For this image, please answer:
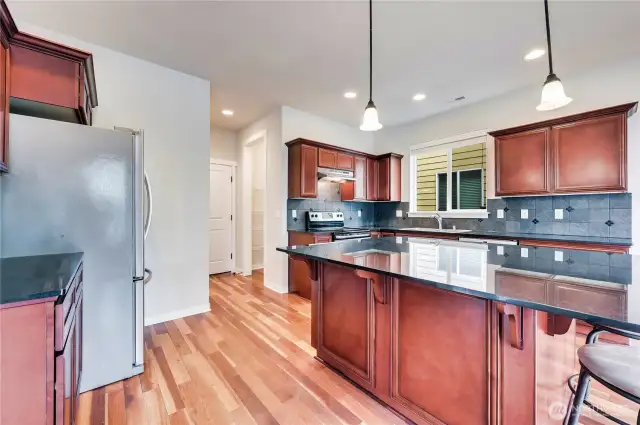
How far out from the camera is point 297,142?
3947mm

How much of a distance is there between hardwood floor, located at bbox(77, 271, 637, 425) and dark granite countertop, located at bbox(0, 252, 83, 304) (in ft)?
3.06

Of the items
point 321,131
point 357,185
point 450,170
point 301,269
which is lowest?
point 301,269

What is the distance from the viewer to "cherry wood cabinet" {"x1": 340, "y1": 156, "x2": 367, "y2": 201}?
4.70m

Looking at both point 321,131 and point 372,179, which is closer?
point 321,131

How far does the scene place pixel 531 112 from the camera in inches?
136

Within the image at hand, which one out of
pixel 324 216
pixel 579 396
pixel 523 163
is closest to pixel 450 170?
pixel 523 163

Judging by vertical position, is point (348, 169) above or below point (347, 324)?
above

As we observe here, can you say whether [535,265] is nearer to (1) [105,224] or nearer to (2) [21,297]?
(2) [21,297]

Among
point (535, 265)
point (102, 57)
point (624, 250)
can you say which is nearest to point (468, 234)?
point (624, 250)

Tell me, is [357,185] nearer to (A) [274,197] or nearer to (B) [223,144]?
(A) [274,197]

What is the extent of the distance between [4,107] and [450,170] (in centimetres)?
486

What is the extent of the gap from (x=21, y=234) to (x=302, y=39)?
248 centimetres

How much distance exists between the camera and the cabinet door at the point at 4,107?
144 cm

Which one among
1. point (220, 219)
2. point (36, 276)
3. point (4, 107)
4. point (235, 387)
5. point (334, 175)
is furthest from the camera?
point (220, 219)
